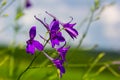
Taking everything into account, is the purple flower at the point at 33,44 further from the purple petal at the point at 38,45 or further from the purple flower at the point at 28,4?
the purple flower at the point at 28,4

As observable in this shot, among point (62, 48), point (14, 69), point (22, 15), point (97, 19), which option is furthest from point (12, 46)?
point (62, 48)

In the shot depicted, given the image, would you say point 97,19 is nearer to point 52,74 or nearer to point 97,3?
point 97,3

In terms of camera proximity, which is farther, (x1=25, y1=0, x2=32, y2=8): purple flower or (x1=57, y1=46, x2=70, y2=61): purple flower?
(x1=25, y1=0, x2=32, y2=8): purple flower

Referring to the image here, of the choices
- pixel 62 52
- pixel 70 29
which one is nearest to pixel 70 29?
pixel 70 29

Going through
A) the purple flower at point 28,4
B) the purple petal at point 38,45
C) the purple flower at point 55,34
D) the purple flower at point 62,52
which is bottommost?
the purple flower at point 28,4

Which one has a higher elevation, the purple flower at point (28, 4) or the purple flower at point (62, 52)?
the purple flower at point (62, 52)

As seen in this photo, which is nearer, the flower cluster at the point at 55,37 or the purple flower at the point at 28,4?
the flower cluster at the point at 55,37

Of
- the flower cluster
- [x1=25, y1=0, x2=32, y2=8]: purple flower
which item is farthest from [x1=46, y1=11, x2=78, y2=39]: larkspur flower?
[x1=25, y1=0, x2=32, y2=8]: purple flower

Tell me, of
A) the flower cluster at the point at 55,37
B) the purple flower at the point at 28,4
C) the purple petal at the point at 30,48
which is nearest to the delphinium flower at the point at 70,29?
the flower cluster at the point at 55,37

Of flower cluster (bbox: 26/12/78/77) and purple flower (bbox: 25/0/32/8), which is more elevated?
flower cluster (bbox: 26/12/78/77)

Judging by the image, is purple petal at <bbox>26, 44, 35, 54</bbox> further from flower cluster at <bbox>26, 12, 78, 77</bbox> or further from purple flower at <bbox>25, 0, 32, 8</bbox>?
purple flower at <bbox>25, 0, 32, 8</bbox>

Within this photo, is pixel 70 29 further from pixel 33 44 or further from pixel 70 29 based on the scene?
pixel 33 44

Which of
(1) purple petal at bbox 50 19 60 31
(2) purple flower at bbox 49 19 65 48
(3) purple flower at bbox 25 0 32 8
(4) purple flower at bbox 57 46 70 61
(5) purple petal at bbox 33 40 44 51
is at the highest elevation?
(1) purple petal at bbox 50 19 60 31

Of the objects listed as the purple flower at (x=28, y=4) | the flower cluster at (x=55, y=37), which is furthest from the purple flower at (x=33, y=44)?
the purple flower at (x=28, y=4)
